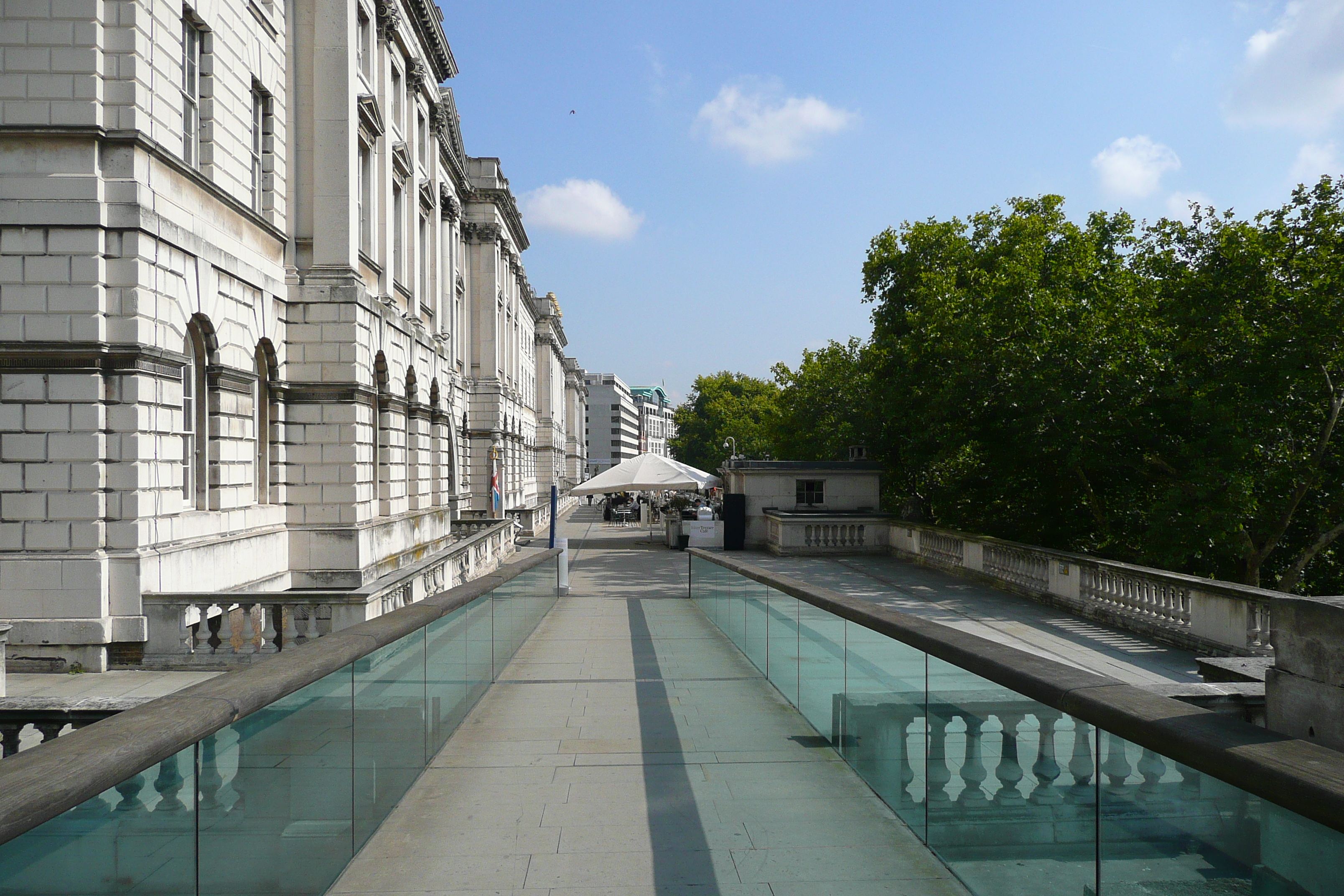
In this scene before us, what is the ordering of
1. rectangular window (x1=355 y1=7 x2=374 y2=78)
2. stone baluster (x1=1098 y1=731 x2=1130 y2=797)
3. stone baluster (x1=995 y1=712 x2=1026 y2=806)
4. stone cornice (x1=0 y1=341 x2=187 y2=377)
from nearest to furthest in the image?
stone baluster (x1=1098 y1=731 x2=1130 y2=797), stone baluster (x1=995 y1=712 x2=1026 y2=806), stone cornice (x1=0 y1=341 x2=187 y2=377), rectangular window (x1=355 y1=7 x2=374 y2=78)

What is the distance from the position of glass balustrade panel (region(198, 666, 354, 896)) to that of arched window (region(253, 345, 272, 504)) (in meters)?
14.4

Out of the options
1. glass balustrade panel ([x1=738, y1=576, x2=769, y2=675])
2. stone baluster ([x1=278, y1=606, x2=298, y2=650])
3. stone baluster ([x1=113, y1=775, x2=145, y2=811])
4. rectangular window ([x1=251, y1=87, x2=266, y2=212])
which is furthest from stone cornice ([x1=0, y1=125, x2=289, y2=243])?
stone baluster ([x1=113, y1=775, x2=145, y2=811])

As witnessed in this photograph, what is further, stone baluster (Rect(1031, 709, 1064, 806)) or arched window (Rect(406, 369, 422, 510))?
arched window (Rect(406, 369, 422, 510))

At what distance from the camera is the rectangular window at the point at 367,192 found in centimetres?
2222

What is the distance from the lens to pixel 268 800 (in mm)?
3498

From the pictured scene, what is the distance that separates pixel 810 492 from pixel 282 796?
1053 inches

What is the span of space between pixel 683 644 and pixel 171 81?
405 inches

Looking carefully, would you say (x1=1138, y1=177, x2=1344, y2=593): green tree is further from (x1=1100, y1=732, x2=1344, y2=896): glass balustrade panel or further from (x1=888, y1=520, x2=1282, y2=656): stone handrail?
(x1=1100, y1=732, x2=1344, y2=896): glass balustrade panel

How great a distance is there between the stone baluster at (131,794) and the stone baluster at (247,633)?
31.5 feet

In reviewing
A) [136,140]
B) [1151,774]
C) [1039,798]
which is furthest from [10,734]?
[136,140]

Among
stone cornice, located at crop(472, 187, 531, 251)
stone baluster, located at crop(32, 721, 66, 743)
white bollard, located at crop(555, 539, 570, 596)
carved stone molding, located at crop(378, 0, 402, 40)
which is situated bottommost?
white bollard, located at crop(555, 539, 570, 596)

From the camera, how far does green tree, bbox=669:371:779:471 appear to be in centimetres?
10450

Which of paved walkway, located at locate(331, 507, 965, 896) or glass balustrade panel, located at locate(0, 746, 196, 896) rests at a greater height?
glass balustrade panel, located at locate(0, 746, 196, 896)

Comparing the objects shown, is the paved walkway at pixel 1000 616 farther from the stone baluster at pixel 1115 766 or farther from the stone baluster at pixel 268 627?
the stone baluster at pixel 268 627
